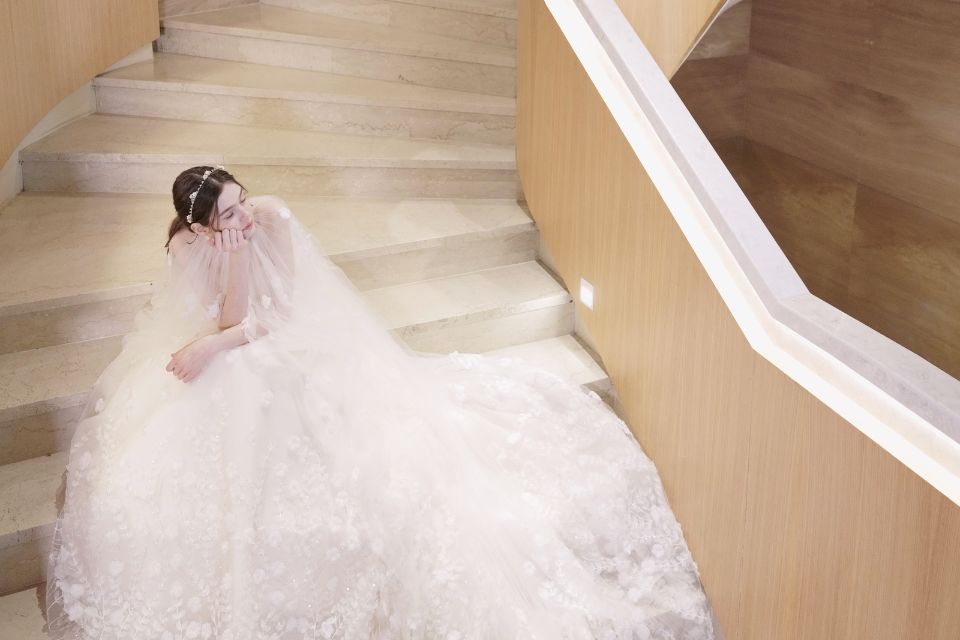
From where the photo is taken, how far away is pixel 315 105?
4.63 meters

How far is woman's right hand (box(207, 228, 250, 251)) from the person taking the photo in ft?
9.47

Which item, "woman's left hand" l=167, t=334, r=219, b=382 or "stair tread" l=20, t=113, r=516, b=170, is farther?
"stair tread" l=20, t=113, r=516, b=170

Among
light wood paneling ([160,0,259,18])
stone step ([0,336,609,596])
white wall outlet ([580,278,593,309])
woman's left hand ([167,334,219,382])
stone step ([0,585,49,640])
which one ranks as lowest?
Result: stone step ([0,585,49,640])

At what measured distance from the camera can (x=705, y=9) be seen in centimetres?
318

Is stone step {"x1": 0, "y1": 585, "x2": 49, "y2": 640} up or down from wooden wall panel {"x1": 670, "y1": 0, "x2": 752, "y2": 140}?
down

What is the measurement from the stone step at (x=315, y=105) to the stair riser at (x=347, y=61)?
84 millimetres

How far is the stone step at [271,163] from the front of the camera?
13.8 feet

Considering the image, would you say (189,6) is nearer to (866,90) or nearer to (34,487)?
(34,487)

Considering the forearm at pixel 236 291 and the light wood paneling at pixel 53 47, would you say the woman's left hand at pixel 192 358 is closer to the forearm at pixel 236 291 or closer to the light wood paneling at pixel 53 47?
the forearm at pixel 236 291

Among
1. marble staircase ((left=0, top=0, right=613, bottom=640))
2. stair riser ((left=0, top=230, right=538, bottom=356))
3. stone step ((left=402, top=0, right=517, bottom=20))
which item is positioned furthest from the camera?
stone step ((left=402, top=0, right=517, bottom=20))

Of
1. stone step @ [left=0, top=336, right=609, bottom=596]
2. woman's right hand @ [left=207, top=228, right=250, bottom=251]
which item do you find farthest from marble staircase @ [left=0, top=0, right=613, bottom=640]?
woman's right hand @ [left=207, top=228, right=250, bottom=251]

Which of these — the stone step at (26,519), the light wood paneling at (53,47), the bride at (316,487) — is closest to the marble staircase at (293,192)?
the stone step at (26,519)

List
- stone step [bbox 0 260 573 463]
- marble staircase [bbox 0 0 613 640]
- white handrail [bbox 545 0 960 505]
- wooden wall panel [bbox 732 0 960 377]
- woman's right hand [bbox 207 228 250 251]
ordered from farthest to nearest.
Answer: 1. wooden wall panel [bbox 732 0 960 377]
2. marble staircase [bbox 0 0 613 640]
3. stone step [bbox 0 260 573 463]
4. woman's right hand [bbox 207 228 250 251]
5. white handrail [bbox 545 0 960 505]

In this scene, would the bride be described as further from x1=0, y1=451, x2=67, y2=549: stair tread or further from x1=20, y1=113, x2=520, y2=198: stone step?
x1=20, y1=113, x2=520, y2=198: stone step
